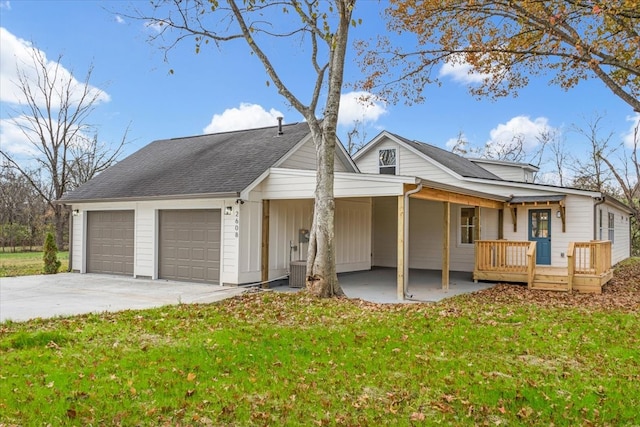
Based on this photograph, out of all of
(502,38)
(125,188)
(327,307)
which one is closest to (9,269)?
(125,188)

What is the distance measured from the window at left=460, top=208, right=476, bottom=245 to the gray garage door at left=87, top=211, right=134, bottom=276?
1057 cm

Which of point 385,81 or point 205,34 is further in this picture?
point 385,81

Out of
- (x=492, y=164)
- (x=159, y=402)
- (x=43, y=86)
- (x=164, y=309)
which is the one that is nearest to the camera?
(x=159, y=402)

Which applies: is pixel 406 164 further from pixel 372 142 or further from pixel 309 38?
pixel 309 38

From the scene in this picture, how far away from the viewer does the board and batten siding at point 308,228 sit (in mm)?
12047

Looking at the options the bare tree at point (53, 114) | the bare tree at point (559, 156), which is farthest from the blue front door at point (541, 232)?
the bare tree at point (53, 114)

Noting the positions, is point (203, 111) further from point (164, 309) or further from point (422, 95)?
point (164, 309)

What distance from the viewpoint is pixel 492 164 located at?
67.8 ft

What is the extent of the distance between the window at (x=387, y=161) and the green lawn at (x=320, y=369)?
10.5 m

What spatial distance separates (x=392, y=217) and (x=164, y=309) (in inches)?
436

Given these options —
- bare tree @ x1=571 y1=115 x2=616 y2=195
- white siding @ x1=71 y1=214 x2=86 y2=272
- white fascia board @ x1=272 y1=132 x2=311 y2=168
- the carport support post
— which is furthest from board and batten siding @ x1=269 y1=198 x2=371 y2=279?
bare tree @ x1=571 y1=115 x2=616 y2=195

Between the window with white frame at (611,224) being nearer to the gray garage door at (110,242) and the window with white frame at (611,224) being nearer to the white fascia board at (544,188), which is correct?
the white fascia board at (544,188)

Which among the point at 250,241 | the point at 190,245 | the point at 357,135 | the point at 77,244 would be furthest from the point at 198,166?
the point at 357,135

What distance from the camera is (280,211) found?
12203mm
